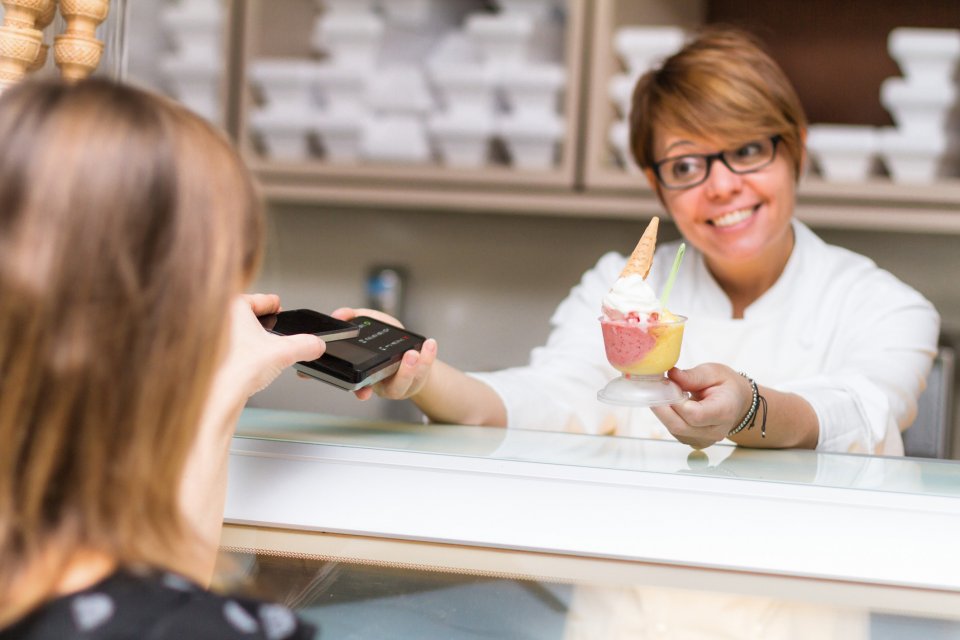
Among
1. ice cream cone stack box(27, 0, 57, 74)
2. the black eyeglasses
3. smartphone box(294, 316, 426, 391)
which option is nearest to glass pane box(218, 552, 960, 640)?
smartphone box(294, 316, 426, 391)

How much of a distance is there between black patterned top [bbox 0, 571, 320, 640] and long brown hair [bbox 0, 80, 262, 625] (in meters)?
0.01

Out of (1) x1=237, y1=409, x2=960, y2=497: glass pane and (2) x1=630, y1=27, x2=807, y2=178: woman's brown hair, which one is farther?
(2) x1=630, y1=27, x2=807, y2=178: woman's brown hair

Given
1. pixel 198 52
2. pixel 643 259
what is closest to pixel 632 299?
pixel 643 259

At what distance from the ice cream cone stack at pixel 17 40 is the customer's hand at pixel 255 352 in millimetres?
320

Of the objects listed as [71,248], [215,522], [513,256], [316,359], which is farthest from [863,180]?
[71,248]

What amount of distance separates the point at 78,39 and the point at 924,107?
1637mm

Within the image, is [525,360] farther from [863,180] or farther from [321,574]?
[321,574]

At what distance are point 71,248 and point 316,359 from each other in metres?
0.37

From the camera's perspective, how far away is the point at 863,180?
6.57ft

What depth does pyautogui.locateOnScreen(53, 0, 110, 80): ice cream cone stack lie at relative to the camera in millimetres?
917

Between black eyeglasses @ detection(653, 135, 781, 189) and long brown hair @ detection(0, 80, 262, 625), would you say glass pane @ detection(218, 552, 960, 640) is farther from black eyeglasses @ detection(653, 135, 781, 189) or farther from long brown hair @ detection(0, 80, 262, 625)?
black eyeglasses @ detection(653, 135, 781, 189)

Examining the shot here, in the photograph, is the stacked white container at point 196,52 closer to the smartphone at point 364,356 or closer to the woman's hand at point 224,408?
the smartphone at point 364,356

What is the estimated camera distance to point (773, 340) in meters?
1.46

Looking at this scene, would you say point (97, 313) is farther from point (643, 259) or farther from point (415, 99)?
point (415, 99)
